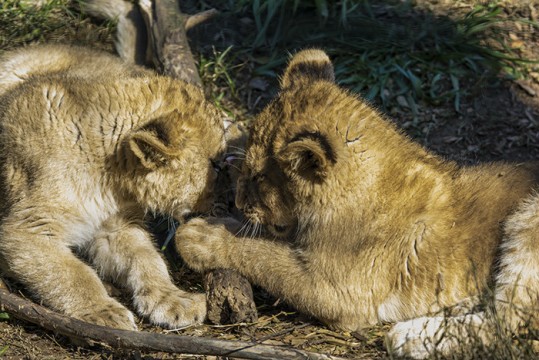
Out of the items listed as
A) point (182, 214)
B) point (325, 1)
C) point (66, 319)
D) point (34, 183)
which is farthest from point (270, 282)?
point (325, 1)

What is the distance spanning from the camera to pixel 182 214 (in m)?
5.95

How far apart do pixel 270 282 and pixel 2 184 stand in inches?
76.2

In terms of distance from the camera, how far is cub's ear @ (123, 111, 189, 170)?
5.39m

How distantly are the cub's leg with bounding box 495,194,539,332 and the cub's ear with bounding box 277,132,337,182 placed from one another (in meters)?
1.19

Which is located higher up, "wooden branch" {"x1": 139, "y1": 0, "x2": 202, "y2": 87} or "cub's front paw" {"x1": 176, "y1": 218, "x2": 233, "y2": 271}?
"wooden branch" {"x1": 139, "y1": 0, "x2": 202, "y2": 87}

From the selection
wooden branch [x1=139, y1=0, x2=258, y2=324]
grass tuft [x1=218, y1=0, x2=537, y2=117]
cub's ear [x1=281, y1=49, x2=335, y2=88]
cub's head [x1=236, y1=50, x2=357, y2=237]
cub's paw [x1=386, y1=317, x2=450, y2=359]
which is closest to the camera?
cub's paw [x1=386, y1=317, x2=450, y2=359]

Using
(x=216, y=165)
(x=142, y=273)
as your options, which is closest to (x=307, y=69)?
(x=216, y=165)

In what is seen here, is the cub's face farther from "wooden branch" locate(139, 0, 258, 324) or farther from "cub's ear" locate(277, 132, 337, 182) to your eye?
"cub's ear" locate(277, 132, 337, 182)

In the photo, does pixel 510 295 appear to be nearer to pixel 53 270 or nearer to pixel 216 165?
pixel 216 165

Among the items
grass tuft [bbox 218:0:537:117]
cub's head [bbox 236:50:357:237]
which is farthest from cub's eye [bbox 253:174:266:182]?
grass tuft [bbox 218:0:537:117]

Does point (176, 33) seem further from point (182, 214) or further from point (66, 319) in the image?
point (66, 319)

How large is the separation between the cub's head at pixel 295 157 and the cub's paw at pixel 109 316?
1.00m

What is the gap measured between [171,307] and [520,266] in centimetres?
218

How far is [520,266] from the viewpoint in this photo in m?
5.18
